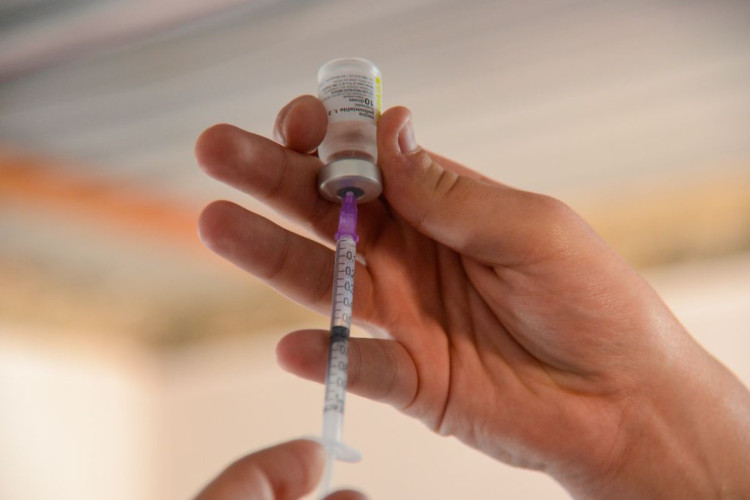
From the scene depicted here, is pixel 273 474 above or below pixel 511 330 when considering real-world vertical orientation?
below

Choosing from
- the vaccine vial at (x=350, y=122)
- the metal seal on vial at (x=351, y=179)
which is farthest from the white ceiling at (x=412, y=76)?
the metal seal on vial at (x=351, y=179)

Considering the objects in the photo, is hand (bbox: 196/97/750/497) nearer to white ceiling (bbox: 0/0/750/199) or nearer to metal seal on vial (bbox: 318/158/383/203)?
metal seal on vial (bbox: 318/158/383/203)

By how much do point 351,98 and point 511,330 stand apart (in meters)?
0.46

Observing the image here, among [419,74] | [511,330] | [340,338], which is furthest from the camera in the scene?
[419,74]

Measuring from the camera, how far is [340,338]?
90cm

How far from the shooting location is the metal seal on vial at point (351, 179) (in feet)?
3.09

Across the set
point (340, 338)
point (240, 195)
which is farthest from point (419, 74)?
point (340, 338)

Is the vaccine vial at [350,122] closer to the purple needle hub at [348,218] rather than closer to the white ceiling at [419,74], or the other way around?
the purple needle hub at [348,218]

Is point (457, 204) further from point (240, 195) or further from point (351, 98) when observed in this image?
point (240, 195)

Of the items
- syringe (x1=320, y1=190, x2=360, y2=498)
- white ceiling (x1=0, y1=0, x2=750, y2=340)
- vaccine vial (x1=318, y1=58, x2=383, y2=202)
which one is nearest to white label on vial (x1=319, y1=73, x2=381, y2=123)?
vaccine vial (x1=318, y1=58, x2=383, y2=202)

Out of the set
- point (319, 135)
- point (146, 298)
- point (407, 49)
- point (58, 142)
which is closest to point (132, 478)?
point (146, 298)

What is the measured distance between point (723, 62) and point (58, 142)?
205cm

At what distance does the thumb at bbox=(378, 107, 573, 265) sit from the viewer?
0.95 m

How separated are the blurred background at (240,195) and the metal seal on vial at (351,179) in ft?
2.57
